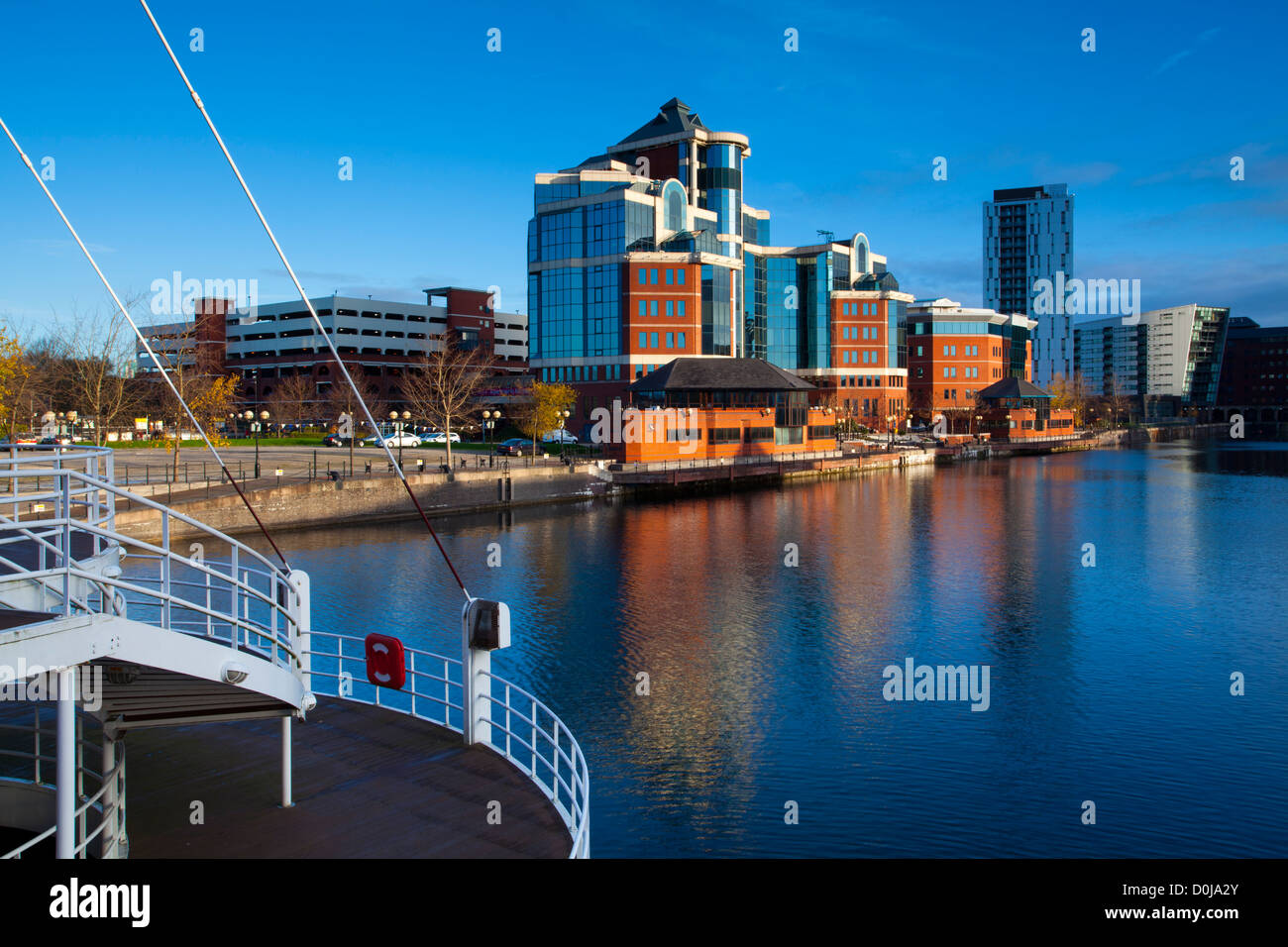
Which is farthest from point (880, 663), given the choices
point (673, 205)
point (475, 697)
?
point (673, 205)

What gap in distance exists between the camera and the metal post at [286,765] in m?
10.7

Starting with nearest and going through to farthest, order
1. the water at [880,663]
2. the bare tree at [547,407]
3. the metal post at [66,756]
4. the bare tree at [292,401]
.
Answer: the metal post at [66,756] < the water at [880,663] < the bare tree at [547,407] < the bare tree at [292,401]

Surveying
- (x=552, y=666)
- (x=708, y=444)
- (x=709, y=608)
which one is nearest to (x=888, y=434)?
(x=708, y=444)

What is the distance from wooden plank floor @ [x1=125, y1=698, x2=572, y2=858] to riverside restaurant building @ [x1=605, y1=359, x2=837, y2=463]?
189 feet

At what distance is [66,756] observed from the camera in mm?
7457

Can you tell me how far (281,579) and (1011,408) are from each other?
131042mm

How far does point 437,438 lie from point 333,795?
82280 mm

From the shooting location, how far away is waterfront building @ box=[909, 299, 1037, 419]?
13875 centimetres

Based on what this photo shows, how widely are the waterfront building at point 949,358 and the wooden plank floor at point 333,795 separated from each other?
132 m

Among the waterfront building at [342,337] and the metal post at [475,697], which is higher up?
the waterfront building at [342,337]

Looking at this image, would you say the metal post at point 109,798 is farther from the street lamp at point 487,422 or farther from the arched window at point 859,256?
the arched window at point 859,256

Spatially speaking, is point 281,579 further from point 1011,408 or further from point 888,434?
point 1011,408

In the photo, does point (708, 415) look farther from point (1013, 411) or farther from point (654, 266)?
point (1013, 411)

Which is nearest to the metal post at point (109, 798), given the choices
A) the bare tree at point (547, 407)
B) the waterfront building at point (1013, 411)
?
the bare tree at point (547, 407)
